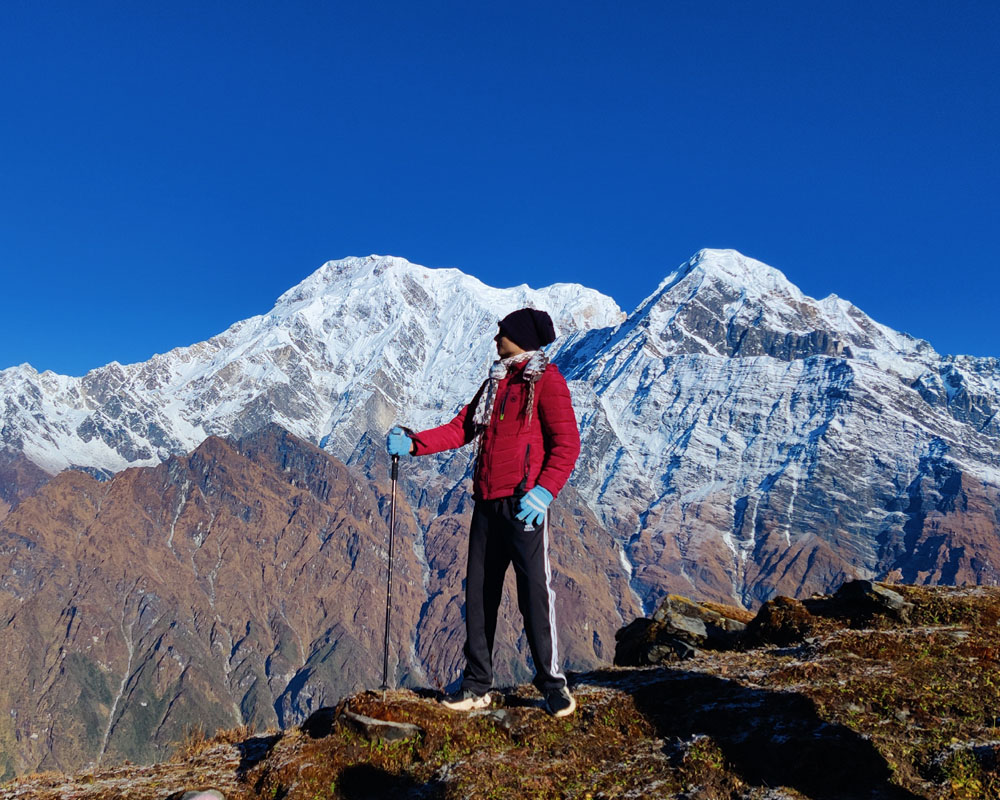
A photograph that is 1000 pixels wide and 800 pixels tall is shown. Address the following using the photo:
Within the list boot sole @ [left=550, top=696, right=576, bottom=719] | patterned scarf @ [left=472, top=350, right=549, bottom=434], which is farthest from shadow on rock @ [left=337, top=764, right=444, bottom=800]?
patterned scarf @ [left=472, top=350, right=549, bottom=434]

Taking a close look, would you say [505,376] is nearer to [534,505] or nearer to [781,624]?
[534,505]

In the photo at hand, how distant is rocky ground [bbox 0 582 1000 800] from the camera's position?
21.6ft

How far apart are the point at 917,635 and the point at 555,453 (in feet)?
17.9

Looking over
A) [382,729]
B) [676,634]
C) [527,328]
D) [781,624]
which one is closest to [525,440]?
[527,328]

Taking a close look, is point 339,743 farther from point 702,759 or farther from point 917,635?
point 917,635

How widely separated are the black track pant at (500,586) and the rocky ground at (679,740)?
1.60 ft

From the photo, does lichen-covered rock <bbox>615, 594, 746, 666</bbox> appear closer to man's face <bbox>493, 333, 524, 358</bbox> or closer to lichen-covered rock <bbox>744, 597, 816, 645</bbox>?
lichen-covered rock <bbox>744, 597, 816, 645</bbox>

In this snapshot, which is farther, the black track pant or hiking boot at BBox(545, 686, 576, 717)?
the black track pant

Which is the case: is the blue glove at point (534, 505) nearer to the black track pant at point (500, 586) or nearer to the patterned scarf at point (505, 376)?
the black track pant at point (500, 586)

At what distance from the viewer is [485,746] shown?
8031mm

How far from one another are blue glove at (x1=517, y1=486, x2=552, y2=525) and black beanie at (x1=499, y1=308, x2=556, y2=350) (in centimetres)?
182

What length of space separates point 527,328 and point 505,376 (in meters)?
0.66

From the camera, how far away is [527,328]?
31.3 feet

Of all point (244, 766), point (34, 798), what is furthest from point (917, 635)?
point (34, 798)
